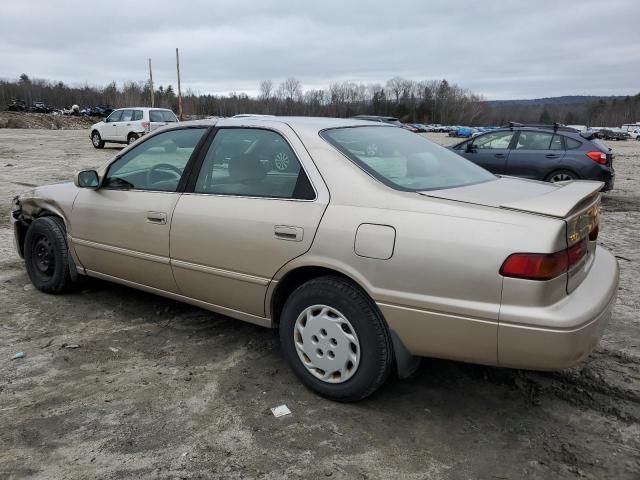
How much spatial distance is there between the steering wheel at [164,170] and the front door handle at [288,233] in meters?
1.06

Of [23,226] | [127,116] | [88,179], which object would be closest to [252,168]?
[88,179]

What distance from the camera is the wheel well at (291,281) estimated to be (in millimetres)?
2948

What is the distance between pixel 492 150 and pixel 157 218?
344 inches

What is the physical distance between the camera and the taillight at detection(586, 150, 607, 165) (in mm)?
9922

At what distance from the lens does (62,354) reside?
3605 mm

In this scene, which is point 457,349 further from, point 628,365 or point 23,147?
point 23,147

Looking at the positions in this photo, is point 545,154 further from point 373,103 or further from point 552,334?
point 373,103

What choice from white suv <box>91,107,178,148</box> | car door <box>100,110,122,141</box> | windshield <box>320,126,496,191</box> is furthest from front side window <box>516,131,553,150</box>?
car door <box>100,110,122,141</box>

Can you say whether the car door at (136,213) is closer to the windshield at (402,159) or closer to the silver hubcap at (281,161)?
the silver hubcap at (281,161)

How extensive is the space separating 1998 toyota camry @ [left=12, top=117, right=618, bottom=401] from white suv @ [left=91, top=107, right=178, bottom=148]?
16836 millimetres

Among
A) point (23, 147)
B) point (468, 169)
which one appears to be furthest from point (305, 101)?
point (468, 169)

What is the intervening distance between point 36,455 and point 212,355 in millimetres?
1257

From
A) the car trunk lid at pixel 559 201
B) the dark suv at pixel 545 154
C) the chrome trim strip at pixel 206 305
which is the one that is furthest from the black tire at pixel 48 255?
the dark suv at pixel 545 154

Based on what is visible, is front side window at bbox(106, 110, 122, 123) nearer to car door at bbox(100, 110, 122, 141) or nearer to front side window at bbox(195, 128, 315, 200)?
car door at bbox(100, 110, 122, 141)
